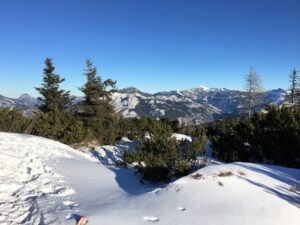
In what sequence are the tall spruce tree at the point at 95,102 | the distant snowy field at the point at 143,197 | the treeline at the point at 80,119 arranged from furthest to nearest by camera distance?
the tall spruce tree at the point at 95,102 < the treeline at the point at 80,119 < the distant snowy field at the point at 143,197

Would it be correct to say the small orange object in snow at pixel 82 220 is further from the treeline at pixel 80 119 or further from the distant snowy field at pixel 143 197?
the treeline at pixel 80 119

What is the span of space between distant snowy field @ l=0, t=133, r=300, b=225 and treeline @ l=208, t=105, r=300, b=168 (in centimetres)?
415

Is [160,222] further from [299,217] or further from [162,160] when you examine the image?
[162,160]

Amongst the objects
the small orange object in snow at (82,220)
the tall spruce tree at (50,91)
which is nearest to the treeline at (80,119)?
the tall spruce tree at (50,91)

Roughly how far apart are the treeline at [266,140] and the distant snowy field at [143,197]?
4152 mm

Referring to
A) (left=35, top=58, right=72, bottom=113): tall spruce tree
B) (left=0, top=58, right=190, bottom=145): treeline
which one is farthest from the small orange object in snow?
(left=35, top=58, right=72, bottom=113): tall spruce tree

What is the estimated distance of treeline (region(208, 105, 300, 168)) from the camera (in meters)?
13.8

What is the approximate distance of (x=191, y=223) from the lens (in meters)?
5.83

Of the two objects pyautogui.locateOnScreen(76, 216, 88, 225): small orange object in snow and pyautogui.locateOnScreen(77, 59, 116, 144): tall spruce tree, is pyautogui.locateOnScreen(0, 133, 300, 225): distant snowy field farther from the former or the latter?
pyautogui.locateOnScreen(77, 59, 116, 144): tall spruce tree

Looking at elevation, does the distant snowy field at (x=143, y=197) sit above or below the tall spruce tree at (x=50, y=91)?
below

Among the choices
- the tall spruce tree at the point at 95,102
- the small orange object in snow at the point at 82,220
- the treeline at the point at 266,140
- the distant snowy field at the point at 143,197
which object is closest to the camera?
the small orange object in snow at the point at 82,220

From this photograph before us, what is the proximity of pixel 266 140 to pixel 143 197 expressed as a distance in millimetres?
9322

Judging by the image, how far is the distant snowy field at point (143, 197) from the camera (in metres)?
6.05

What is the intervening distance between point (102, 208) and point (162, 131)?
842 centimetres
